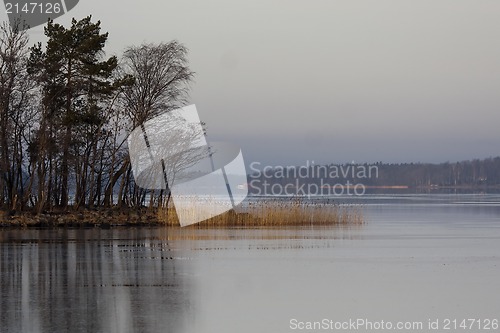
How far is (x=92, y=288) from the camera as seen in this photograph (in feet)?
60.3

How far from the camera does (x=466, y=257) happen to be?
25.3m

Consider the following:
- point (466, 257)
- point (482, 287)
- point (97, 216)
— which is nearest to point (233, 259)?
point (466, 257)

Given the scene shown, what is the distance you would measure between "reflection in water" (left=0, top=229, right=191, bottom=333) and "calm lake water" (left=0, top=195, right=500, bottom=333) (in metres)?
0.02

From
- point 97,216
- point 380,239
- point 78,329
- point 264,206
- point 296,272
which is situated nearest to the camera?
point 78,329

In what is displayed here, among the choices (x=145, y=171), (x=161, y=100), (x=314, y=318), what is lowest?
(x=314, y=318)

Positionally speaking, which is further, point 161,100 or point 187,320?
point 161,100

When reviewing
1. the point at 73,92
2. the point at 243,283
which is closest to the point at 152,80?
the point at 73,92

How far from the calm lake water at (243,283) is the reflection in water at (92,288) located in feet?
0.08

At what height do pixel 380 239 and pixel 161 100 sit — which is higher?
pixel 161 100

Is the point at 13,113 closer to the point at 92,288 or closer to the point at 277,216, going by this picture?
the point at 277,216

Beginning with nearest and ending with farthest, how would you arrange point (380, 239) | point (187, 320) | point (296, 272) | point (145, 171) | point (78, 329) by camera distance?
1. point (78, 329)
2. point (187, 320)
3. point (296, 272)
4. point (380, 239)
5. point (145, 171)

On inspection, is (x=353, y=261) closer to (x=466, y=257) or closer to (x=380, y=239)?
(x=466, y=257)

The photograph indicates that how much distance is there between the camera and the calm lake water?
14.5 metres

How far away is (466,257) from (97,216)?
31280 millimetres
